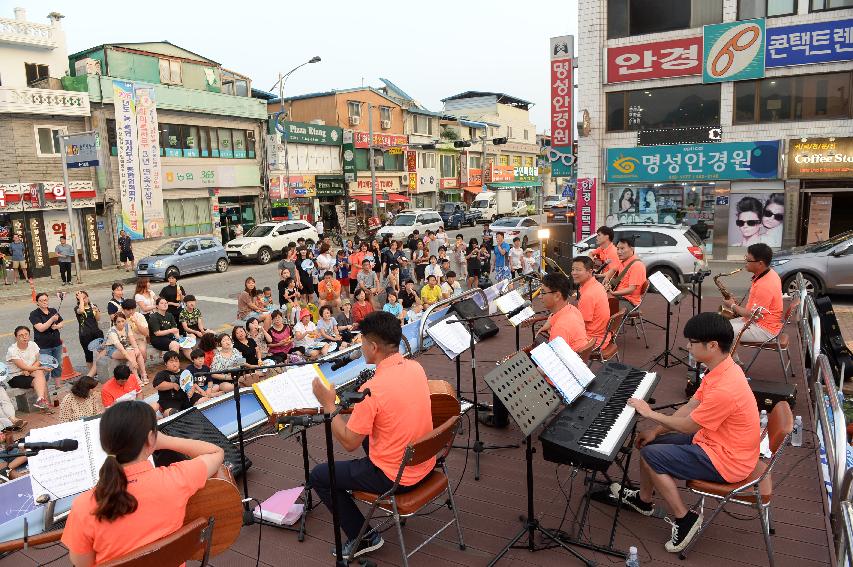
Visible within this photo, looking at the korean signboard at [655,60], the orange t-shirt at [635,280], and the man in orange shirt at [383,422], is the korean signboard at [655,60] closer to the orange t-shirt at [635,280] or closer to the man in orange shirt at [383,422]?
the orange t-shirt at [635,280]

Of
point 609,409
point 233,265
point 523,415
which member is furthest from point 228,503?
point 233,265

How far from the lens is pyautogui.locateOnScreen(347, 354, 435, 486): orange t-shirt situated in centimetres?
376

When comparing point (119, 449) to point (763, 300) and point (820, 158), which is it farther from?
point (820, 158)

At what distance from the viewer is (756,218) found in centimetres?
1945

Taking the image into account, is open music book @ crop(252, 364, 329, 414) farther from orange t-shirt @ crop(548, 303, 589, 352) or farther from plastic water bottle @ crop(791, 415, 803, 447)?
plastic water bottle @ crop(791, 415, 803, 447)

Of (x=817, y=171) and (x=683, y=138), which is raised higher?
(x=683, y=138)

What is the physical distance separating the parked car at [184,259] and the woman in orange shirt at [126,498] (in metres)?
19.1

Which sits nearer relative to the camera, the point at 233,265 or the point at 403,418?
the point at 403,418

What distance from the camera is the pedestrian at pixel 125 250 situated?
79.4 feet

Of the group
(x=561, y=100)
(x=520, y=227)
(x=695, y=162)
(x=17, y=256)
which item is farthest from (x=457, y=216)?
(x=17, y=256)

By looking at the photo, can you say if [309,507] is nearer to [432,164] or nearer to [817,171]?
[817,171]

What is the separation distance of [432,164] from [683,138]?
3100cm

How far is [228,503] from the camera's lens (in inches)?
118

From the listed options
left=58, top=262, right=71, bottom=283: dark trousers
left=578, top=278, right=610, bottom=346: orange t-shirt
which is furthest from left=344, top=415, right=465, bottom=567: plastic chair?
left=58, top=262, right=71, bottom=283: dark trousers
